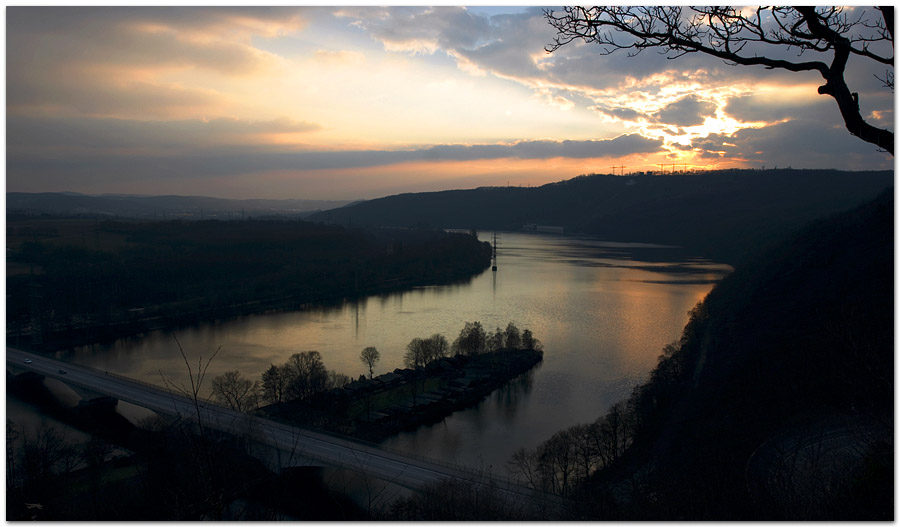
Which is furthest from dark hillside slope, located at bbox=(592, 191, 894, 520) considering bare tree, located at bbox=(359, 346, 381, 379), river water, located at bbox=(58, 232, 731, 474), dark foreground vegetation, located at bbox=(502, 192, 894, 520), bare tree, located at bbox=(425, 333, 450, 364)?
bare tree, located at bbox=(359, 346, 381, 379)

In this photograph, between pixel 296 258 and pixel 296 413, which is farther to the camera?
pixel 296 258

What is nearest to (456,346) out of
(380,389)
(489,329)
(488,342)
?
(488,342)

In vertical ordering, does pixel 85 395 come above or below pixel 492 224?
below

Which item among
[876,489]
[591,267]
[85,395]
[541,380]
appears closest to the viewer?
[876,489]

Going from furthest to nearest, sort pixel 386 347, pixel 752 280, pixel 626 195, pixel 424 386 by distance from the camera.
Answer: pixel 626 195 < pixel 752 280 < pixel 386 347 < pixel 424 386

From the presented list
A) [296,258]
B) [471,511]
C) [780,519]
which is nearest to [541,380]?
[471,511]

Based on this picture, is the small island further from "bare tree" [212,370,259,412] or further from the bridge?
the bridge

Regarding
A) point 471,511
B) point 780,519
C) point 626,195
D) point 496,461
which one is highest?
point 626,195

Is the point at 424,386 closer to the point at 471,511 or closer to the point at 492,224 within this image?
the point at 471,511
